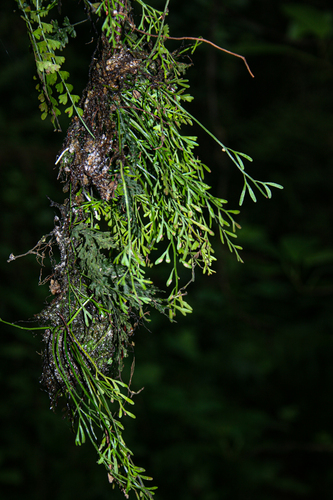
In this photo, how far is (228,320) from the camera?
109 inches

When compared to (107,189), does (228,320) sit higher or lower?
lower

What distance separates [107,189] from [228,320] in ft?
8.14

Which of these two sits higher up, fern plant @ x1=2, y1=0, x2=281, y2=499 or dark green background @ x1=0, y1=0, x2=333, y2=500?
fern plant @ x1=2, y1=0, x2=281, y2=499

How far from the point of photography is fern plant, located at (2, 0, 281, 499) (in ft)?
1.31

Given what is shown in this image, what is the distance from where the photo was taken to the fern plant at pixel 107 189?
0.40 m

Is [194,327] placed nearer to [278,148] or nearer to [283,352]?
[283,352]

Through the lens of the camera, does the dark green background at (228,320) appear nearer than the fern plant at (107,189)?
No

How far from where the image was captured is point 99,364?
1.44ft

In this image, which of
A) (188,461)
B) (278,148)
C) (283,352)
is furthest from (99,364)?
(278,148)

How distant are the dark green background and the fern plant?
1349mm

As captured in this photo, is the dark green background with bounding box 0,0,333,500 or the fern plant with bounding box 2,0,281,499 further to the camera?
the dark green background with bounding box 0,0,333,500

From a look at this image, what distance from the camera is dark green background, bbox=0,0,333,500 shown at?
2178 mm

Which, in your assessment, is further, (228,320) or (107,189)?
(228,320)

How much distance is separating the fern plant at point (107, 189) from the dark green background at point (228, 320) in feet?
4.43
